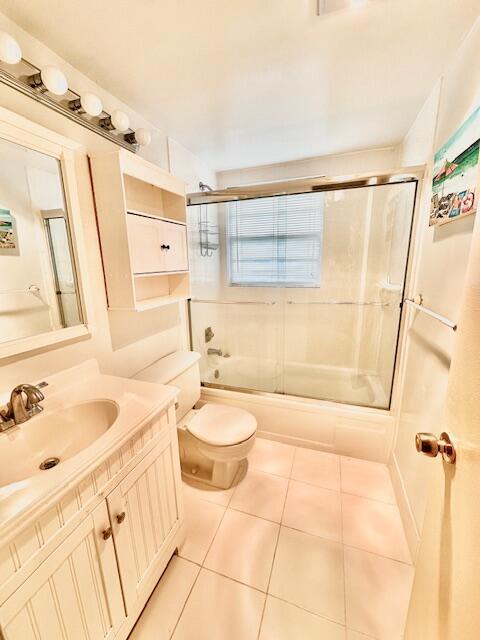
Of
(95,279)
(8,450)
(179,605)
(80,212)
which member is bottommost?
(179,605)

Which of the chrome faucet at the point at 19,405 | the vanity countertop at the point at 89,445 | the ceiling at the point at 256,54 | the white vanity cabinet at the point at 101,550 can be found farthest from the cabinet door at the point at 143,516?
the ceiling at the point at 256,54

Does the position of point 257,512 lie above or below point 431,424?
below

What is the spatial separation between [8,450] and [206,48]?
174cm

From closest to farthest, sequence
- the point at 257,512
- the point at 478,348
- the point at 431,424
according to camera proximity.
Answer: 1. the point at 478,348
2. the point at 431,424
3. the point at 257,512

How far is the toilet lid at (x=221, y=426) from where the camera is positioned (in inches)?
58.1

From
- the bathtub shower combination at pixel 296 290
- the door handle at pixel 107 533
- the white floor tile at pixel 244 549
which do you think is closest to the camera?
the door handle at pixel 107 533

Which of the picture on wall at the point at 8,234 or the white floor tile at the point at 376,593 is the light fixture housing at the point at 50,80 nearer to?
the picture on wall at the point at 8,234

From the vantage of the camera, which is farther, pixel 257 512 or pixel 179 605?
pixel 257 512

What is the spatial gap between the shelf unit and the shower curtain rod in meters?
0.36

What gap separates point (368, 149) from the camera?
2148mm

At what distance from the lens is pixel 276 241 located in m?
2.61

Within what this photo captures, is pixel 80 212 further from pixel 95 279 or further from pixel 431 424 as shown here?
pixel 431 424

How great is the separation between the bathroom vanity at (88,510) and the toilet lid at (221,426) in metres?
0.33

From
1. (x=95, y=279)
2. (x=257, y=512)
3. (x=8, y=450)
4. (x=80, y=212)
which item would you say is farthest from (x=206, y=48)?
(x=257, y=512)
